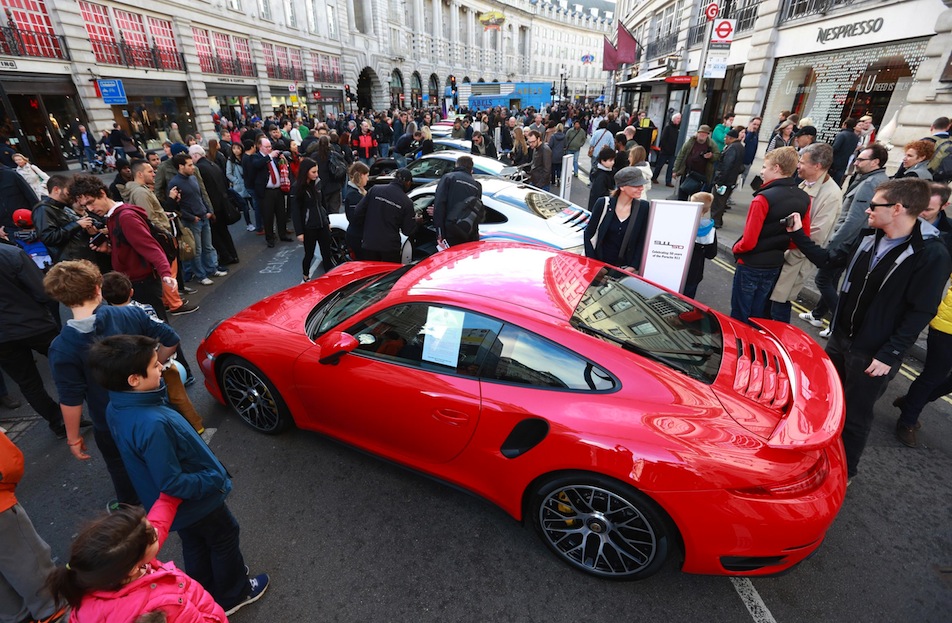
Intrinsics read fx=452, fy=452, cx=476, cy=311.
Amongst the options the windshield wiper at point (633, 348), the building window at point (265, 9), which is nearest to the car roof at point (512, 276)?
→ the windshield wiper at point (633, 348)

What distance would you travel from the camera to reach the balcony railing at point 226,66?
23.8 m

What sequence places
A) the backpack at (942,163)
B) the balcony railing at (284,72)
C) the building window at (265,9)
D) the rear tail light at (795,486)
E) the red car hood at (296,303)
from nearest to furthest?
the rear tail light at (795,486)
the red car hood at (296,303)
the backpack at (942,163)
the building window at (265,9)
the balcony railing at (284,72)

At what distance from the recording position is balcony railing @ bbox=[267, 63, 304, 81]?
1161 inches

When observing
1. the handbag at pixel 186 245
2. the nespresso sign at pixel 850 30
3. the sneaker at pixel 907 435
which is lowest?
the sneaker at pixel 907 435

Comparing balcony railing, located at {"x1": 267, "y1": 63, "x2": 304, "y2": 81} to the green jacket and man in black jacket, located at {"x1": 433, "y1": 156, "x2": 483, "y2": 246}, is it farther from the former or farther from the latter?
man in black jacket, located at {"x1": 433, "y1": 156, "x2": 483, "y2": 246}

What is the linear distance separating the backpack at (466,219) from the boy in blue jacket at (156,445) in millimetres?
3994

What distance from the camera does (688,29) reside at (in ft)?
70.5

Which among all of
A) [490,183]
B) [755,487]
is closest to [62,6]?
[490,183]

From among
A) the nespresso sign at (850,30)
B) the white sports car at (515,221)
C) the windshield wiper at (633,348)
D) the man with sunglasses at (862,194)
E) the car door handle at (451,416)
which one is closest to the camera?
the windshield wiper at (633,348)

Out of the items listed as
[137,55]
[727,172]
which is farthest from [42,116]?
[727,172]

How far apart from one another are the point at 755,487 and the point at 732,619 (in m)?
0.82

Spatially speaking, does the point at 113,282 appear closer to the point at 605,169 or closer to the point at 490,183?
the point at 490,183

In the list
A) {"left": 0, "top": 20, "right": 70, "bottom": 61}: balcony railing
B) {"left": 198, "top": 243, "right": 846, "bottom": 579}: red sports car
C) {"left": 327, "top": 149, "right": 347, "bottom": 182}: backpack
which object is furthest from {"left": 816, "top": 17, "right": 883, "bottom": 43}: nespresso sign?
{"left": 0, "top": 20, "right": 70, "bottom": 61}: balcony railing

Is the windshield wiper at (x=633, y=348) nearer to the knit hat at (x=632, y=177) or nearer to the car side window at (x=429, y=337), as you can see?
the car side window at (x=429, y=337)
